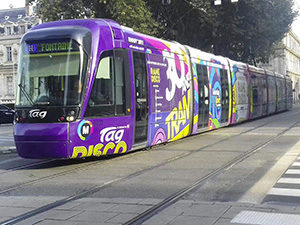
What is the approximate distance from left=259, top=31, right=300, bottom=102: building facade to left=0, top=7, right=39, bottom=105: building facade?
4694 centimetres

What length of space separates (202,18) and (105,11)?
6343mm

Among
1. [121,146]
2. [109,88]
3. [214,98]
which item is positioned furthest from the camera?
[214,98]

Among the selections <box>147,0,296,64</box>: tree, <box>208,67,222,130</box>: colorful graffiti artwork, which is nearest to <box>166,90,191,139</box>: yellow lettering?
<box>208,67,222,130</box>: colorful graffiti artwork

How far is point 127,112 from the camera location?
11.3m

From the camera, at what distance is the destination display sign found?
10.1m

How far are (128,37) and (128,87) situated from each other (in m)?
1.30

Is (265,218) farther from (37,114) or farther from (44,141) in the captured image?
(37,114)

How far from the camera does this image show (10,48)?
92.5 metres

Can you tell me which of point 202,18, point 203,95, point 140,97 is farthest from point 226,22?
point 140,97

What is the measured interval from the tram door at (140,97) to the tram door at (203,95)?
472 centimetres

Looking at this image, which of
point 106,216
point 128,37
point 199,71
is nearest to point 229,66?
point 199,71

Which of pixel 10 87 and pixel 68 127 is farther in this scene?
pixel 10 87

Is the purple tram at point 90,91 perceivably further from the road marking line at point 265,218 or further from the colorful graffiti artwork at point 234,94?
the colorful graffiti artwork at point 234,94

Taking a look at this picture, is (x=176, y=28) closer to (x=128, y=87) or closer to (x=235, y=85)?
(x=235, y=85)
